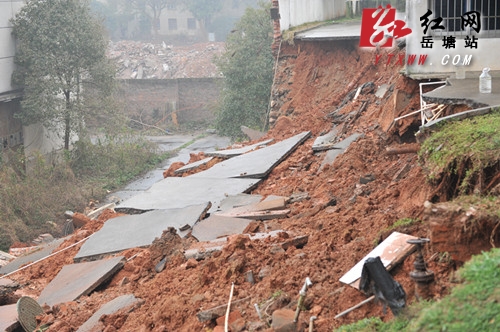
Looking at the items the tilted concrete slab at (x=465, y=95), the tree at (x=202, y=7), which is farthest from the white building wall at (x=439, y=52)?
the tree at (x=202, y=7)

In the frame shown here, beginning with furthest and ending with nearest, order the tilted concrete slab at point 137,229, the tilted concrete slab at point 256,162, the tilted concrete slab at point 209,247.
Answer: the tilted concrete slab at point 256,162
the tilted concrete slab at point 137,229
the tilted concrete slab at point 209,247

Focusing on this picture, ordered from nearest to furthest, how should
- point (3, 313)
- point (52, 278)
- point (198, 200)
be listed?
1. point (3, 313)
2. point (52, 278)
3. point (198, 200)

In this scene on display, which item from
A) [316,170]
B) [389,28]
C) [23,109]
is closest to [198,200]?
[316,170]

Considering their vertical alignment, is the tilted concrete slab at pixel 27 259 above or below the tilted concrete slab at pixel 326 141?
below

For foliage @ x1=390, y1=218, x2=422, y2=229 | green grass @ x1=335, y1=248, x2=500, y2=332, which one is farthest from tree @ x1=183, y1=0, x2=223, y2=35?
green grass @ x1=335, y1=248, x2=500, y2=332

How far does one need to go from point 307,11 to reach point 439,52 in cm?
1150

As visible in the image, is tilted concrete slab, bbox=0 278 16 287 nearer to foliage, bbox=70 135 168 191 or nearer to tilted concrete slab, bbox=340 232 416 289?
tilted concrete slab, bbox=340 232 416 289

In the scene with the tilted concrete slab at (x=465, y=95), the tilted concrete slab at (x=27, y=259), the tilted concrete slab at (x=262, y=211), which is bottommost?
the tilted concrete slab at (x=27, y=259)

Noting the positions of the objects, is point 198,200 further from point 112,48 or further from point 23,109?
point 112,48

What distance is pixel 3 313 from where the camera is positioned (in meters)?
8.41

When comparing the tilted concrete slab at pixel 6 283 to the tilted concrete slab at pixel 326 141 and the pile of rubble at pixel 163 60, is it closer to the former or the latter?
the tilted concrete slab at pixel 326 141

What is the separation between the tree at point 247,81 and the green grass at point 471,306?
22.7 m

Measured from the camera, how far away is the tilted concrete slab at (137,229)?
385 inches

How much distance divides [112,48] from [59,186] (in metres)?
25.3
